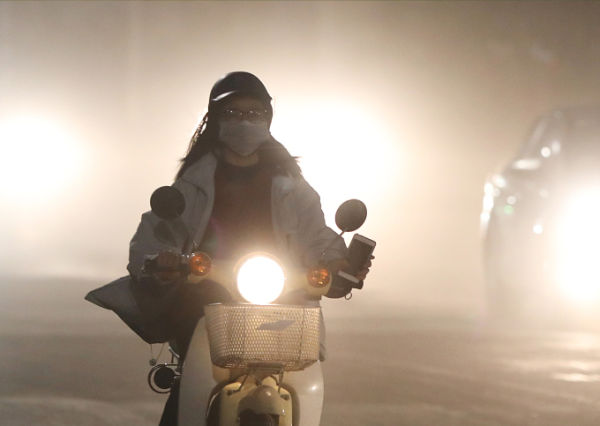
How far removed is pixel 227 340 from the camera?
5051 millimetres

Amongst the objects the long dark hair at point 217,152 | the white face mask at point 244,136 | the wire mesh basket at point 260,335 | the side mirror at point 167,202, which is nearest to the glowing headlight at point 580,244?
the long dark hair at point 217,152

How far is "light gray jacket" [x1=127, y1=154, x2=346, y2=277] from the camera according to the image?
6.01m

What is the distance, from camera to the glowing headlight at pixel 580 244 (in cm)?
1571

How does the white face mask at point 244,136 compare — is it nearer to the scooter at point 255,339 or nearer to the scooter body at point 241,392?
the scooter at point 255,339

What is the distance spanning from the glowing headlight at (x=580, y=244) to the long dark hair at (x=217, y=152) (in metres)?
9.62

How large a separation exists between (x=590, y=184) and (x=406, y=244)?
12.6m

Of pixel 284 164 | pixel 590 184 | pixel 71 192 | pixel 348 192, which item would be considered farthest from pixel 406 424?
pixel 71 192

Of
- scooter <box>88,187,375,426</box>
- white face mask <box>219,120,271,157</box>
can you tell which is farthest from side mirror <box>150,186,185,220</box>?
white face mask <box>219,120,271,157</box>

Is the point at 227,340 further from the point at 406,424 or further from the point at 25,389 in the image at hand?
the point at 25,389

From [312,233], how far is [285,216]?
13 centimetres

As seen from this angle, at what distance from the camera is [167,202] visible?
536cm

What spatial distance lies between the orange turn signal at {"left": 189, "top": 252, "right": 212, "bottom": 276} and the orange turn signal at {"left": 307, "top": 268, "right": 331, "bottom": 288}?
0.36 m

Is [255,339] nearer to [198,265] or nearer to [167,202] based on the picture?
[198,265]

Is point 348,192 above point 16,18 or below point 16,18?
below
